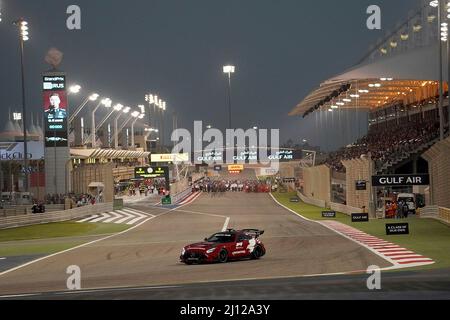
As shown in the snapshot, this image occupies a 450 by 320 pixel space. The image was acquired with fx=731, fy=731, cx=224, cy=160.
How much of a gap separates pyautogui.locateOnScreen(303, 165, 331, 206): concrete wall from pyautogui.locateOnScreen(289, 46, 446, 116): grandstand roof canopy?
306 inches

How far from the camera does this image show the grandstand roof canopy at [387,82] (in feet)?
189

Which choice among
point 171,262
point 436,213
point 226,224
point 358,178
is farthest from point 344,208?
point 171,262

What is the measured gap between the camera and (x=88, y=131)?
6609 inches

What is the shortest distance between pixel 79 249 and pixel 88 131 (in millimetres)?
138785

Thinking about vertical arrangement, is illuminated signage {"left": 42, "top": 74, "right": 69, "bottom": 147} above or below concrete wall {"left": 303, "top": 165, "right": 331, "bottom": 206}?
above

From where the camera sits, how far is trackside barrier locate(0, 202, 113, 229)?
45156mm

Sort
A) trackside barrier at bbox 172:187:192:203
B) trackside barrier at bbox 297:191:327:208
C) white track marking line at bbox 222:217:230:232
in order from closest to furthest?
white track marking line at bbox 222:217:230:232
trackside barrier at bbox 297:191:327:208
trackside barrier at bbox 172:187:192:203

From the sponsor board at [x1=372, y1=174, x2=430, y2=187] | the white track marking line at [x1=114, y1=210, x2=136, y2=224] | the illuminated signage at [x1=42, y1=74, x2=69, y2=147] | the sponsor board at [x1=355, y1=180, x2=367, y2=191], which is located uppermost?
the illuminated signage at [x1=42, y1=74, x2=69, y2=147]

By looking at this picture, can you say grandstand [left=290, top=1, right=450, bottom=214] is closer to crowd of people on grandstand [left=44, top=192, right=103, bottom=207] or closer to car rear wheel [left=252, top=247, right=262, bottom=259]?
car rear wheel [left=252, top=247, right=262, bottom=259]

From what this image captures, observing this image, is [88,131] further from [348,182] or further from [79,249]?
[79,249]

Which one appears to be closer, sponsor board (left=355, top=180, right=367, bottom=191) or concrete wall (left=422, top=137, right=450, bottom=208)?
concrete wall (left=422, top=137, right=450, bottom=208)

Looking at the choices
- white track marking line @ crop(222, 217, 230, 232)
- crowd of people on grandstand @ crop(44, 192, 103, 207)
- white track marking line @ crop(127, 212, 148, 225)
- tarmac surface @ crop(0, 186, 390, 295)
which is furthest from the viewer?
crowd of people on grandstand @ crop(44, 192, 103, 207)

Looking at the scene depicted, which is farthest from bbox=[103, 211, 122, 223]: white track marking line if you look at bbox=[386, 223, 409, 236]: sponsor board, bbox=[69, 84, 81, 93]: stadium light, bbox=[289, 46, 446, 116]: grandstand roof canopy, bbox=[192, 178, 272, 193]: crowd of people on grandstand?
bbox=[192, 178, 272, 193]: crowd of people on grandstand
